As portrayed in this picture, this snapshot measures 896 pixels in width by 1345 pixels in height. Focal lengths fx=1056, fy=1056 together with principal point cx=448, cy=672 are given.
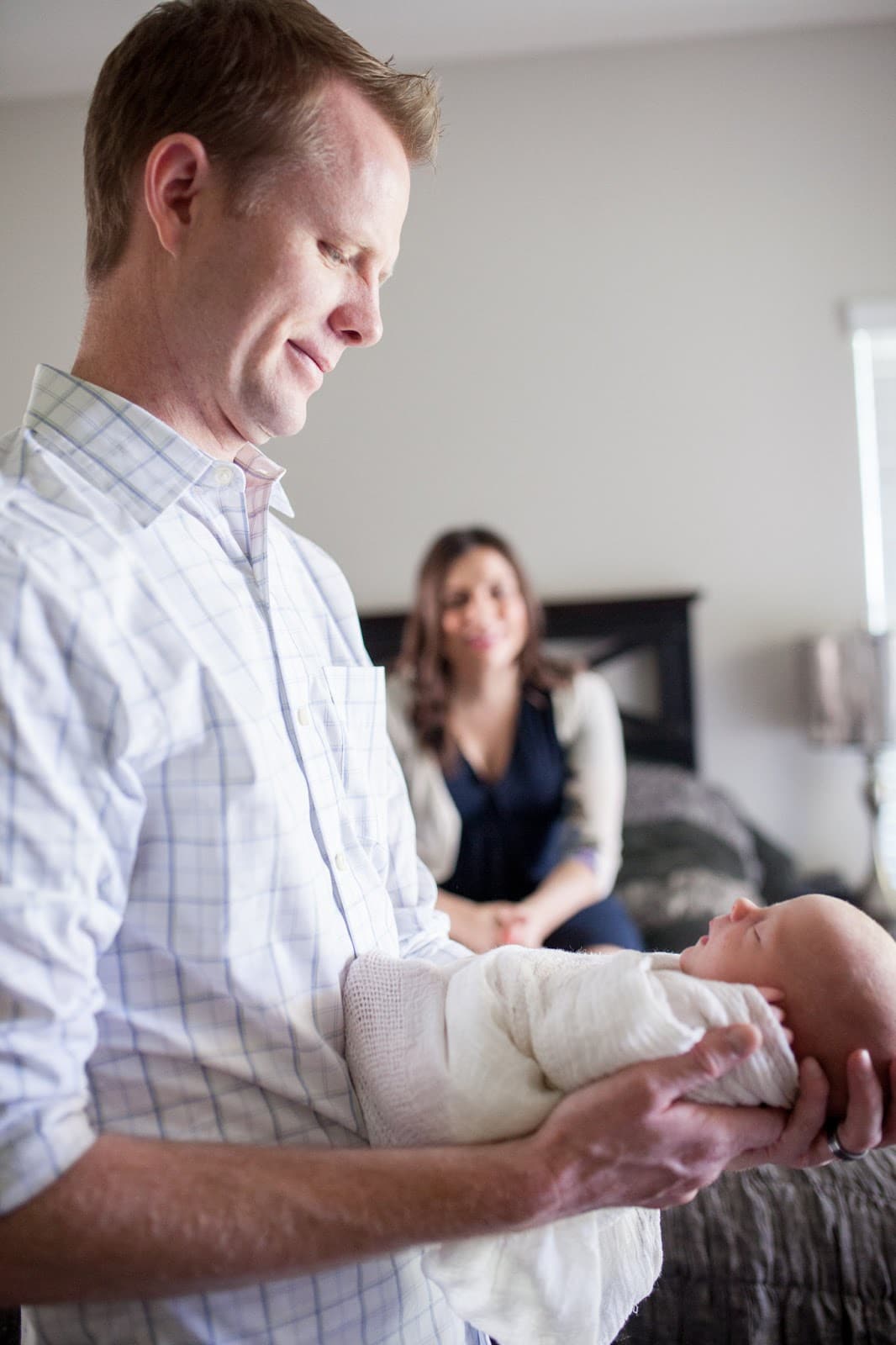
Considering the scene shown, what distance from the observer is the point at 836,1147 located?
30.3 inches

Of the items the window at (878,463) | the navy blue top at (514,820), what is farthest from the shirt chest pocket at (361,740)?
the window at (878,463)

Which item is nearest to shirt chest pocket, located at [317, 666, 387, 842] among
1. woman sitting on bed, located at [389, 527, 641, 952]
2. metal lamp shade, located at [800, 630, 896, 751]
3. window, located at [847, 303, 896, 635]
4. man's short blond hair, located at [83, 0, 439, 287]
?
man's short blond hair, located at [83, 0, 439, 287]

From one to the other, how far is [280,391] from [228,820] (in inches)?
13.8

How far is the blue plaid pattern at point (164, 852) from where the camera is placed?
1.90 ft

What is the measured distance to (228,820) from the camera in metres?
0.69

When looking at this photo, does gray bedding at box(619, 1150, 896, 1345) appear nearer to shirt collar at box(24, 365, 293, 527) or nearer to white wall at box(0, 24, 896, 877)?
shirt collar at box(24, 365, 293, 527)

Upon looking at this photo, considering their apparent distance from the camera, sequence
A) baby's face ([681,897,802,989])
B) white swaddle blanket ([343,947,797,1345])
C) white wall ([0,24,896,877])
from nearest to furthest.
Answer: white swaddle blanket ([343,947,797,1345]), baby's face ([681,897,802,989]), white wall ([0,24,896,877])

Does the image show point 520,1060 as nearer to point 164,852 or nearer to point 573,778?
point 164,852

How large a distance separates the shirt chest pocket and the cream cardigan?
3.94 feet

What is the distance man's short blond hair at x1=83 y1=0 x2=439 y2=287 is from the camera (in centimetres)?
79

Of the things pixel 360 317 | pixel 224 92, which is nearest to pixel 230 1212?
pixel 360 317

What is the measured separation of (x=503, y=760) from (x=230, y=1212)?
1694 mm

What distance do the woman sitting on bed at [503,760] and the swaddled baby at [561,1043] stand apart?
1.24m

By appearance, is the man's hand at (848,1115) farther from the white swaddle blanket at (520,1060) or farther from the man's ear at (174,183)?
the man's ear at (174,183)
